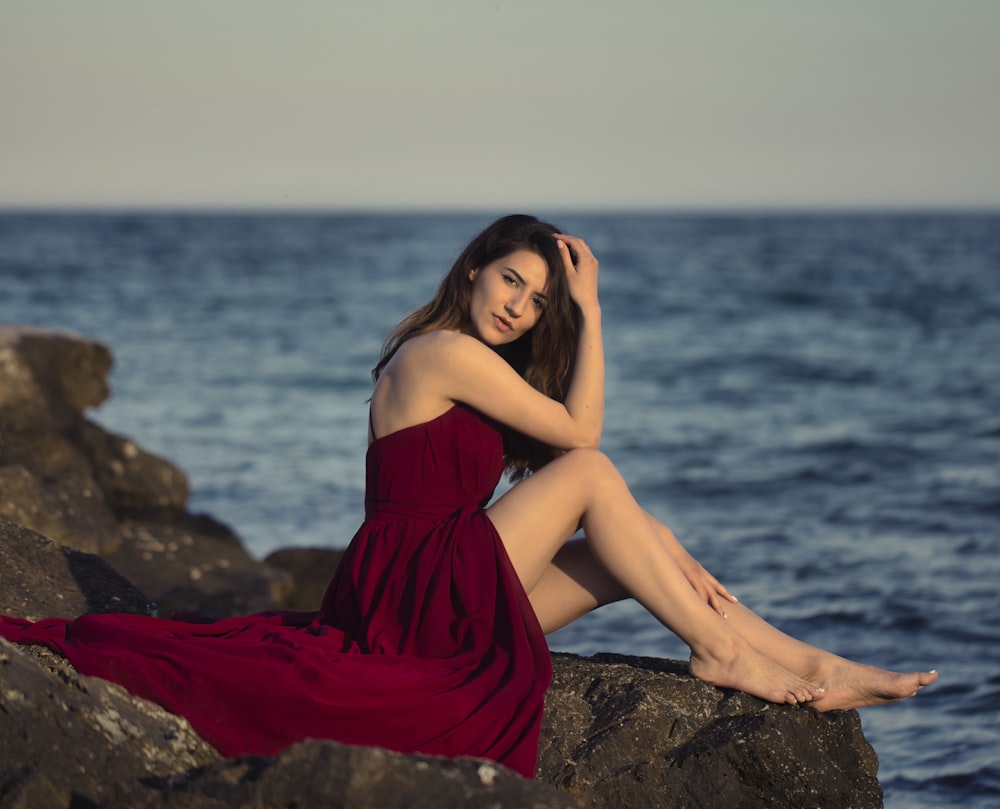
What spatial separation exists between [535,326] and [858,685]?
1.54 m

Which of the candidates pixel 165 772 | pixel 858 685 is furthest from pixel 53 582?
pixel 858 685

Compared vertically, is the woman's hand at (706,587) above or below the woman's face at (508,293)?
below

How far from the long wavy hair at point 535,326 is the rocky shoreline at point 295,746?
2.53ft

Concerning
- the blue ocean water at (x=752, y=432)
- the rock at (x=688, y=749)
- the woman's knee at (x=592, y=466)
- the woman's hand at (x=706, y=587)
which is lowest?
the blue ocean water at (x=752, y=432)

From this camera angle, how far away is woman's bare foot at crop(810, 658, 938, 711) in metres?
3.76

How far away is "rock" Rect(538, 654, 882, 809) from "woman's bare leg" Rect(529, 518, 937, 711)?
12 cm

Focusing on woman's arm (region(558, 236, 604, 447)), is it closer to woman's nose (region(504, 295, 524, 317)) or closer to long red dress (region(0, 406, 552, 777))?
woman's nose (region(504, 295, 524, 317))

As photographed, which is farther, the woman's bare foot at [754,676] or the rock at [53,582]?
the rock at [53,582]

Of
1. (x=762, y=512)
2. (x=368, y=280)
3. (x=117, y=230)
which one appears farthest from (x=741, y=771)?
(x=117, y=230)

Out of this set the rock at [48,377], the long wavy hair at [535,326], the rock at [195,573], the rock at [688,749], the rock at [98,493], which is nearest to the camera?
the rock at [688,749]

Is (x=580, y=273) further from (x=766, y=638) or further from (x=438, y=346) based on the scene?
(x=766, y=638)

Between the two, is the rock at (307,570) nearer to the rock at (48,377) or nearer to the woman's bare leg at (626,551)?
the rock at (48,377)

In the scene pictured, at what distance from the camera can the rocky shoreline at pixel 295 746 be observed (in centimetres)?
242

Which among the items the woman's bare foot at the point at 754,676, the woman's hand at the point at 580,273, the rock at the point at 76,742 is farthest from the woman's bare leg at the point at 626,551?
the rock at the point at 76,742
